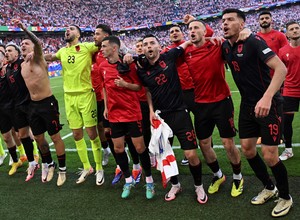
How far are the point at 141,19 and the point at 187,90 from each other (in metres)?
54.8

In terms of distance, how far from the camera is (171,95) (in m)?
4.13

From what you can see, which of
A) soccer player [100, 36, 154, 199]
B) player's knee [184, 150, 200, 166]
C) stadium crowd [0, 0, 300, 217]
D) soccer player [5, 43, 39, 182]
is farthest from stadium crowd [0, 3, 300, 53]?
player's knee [184, 150, 200, 166]

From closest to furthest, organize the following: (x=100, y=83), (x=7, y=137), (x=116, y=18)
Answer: (x=100, y=83)
(x=7, y=137)
(x=116, y=18)

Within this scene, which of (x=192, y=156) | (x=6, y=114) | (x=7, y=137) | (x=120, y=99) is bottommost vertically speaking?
(x=7, y=137)

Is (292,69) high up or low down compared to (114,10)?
down

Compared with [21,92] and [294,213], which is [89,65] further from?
[294,213]

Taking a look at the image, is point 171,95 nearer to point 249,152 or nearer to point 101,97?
point 249,152

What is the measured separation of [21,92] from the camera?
554 centimetres

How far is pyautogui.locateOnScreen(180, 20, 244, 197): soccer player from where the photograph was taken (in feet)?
13.3

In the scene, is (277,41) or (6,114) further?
(6,114)

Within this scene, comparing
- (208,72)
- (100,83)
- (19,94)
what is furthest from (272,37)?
(19,94)

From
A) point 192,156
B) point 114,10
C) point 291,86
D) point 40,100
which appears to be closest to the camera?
point 192,156

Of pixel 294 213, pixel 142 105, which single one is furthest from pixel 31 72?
pixel 294 213

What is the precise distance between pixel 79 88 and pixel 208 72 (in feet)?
7.40
